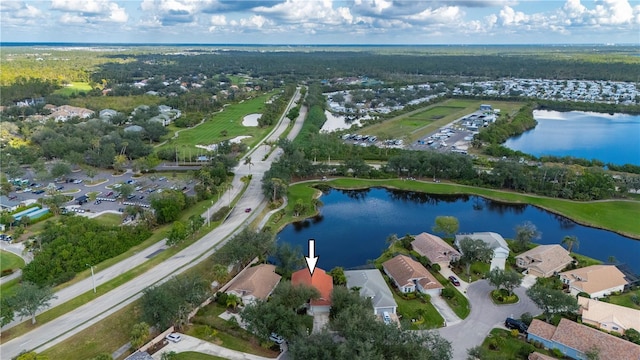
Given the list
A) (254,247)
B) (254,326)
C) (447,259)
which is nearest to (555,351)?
(447,259)

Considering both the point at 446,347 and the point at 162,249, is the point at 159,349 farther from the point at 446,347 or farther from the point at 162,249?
the point at 446,347

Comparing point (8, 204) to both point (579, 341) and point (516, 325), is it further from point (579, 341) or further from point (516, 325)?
point (579, 341)

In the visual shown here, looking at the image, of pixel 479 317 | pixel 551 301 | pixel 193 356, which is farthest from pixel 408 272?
pixel 193 356

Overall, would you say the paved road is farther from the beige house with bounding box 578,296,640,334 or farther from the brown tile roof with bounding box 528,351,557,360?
the beige house with bounding box 578,296,640,334

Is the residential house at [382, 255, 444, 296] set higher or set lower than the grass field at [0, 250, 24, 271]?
higher

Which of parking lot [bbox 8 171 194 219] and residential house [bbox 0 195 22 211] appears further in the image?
parking lot [bbox 8 171 194 219]

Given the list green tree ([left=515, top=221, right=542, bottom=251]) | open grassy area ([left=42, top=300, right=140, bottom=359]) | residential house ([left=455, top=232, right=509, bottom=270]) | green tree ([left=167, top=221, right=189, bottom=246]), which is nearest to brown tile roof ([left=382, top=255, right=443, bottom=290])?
residential house ([left=455, top=232, right=509, bottom=270])

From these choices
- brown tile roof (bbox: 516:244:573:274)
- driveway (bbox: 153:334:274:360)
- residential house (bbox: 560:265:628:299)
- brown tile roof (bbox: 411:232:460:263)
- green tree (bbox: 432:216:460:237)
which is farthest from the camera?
green tree (bbox: 432:216:460:237)

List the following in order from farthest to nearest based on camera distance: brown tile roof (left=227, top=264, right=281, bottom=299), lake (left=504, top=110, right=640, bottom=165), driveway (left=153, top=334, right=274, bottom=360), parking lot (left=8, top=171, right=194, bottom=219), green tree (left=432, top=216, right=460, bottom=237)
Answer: lake (left=504, top=110, right=640, bottom=165) < parking lot (left=8, top=171, right=194, bottom=219) < green tree (left=432, top=216, right=460, bottom=237) < brown tile roof (left=227, top=264, right=281, bottom=299) < driveway (left=153, top=334, right=274, bottom=360)
